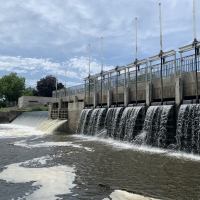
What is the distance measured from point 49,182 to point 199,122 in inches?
352

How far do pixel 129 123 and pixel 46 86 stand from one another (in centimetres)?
6858

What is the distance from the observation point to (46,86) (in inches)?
3214

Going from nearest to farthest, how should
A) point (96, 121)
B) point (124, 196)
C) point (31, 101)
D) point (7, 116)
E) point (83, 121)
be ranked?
point (124, 196) → point (96, 121) → point (83, 121) → point (7, 116) → point (31, 101)

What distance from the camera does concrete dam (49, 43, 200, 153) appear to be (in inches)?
523

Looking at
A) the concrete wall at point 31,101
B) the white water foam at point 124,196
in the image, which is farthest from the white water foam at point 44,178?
the concrete wall at point 31,101

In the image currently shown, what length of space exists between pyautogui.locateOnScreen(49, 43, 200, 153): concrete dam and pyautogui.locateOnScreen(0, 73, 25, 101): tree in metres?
56.9

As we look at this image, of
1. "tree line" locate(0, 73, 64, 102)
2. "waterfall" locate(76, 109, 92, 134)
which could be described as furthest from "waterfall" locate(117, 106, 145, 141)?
"tree line" locate(0, 73, 64, 102)

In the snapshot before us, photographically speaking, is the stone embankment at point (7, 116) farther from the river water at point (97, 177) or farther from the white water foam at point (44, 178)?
the white water foam at point (44, 178)

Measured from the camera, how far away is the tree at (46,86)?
81.1 metres

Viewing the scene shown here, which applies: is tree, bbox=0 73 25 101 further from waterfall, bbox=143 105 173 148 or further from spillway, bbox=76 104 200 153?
waterfall, bbox=143 105 173 148

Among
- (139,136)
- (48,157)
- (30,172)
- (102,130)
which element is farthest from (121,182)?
(102,130)

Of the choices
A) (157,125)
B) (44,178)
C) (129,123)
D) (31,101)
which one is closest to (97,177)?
(44,178)

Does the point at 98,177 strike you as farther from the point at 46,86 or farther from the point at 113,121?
the point at 46,86

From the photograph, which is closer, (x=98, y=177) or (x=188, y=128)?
(x=98, y=177)
